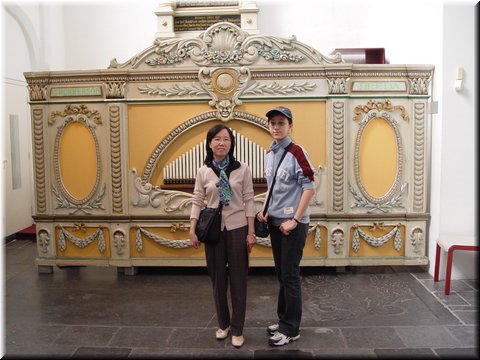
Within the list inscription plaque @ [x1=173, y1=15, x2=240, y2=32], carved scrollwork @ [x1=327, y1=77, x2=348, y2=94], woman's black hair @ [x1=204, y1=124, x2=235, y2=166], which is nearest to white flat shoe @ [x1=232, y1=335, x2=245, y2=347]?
woman's black hair @ [x1=204, y1=124, x2=235, y2=166]

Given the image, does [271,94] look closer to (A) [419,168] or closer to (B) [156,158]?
(B) [156,158]

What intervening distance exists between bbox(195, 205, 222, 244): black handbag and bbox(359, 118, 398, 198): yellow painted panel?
2.40m

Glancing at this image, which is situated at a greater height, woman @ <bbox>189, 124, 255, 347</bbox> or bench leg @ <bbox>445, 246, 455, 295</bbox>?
woman @ <bbox>189, 124, 255, 347</bbox>

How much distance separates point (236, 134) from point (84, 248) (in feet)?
6.73

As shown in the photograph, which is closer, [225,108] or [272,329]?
[272,329]

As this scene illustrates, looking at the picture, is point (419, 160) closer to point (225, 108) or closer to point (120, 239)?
point (225, 108)

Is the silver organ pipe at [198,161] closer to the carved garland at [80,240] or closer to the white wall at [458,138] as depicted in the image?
the carved garland at [80,240]

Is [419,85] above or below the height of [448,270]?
above

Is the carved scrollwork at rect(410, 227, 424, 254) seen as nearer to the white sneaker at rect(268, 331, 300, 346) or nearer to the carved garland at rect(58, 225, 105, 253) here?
the white sneaker at rect(268, 331, 300, 346)

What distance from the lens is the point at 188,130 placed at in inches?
217

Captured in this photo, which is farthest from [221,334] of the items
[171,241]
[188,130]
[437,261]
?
[437,261]

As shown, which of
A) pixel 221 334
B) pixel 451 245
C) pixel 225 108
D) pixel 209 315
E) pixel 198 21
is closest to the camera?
pixel 221 334

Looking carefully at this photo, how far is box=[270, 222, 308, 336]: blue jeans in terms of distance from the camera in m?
3.54

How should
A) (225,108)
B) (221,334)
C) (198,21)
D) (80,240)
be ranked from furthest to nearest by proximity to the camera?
(198,21), (80,240), (225,108), (221,334)
